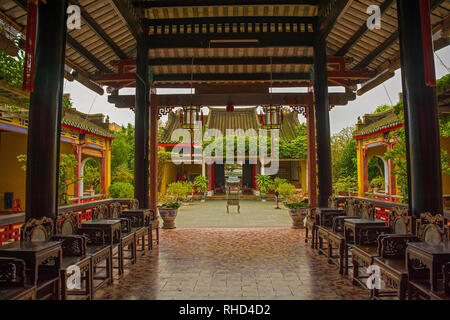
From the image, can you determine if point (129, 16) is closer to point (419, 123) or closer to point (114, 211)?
point (114, 211)

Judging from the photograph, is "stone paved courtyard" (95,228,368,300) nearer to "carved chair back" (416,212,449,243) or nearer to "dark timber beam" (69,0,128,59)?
"carved chair back" (416,212,449,243)

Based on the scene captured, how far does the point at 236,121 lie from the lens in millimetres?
23562

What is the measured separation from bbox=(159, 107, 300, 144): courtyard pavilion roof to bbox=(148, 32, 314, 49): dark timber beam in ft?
46.7

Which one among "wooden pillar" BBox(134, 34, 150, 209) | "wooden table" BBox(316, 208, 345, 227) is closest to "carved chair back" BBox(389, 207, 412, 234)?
"wooden table" BBox(316, 208, 345, 227)

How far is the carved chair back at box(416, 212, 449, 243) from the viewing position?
10.0 feet

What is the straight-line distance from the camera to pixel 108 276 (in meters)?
3.96

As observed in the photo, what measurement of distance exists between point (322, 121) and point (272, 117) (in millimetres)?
1187

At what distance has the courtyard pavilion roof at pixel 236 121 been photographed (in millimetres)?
21922

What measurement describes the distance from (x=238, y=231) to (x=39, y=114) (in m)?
5.63

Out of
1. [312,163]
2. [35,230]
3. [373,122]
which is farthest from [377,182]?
[35,230]

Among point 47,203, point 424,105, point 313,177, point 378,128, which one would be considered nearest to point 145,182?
point 47,203

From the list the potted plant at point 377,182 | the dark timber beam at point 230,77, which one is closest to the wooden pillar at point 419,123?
the dark timber beam at point 230,77

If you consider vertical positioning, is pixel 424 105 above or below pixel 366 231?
above
